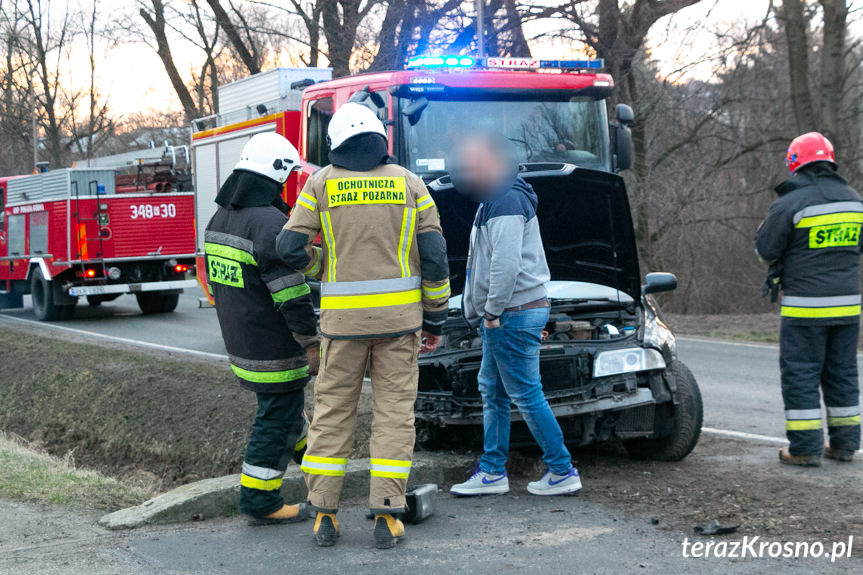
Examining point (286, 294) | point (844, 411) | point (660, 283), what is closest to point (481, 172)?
point (286, 294)

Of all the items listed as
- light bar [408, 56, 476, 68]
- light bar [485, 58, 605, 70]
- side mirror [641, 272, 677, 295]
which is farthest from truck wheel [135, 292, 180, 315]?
side mirror [641, 272, 677, 295]

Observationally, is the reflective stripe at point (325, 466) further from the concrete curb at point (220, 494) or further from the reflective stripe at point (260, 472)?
the concrete curb at point (220, 494)

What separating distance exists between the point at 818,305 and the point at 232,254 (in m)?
3.62

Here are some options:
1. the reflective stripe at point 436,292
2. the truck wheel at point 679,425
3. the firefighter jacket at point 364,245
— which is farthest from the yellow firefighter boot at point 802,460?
the firefighter jacket at point 364,245

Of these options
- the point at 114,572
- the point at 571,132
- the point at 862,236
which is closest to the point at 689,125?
the point at 571,132

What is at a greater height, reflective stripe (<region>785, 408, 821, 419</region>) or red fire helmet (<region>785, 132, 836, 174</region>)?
red fire helmet (<region>785, 132, 836, 174</region>)

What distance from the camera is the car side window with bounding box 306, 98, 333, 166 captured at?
821 cm

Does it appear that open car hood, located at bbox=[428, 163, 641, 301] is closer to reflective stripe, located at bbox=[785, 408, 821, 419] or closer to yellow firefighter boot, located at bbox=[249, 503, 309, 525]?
reflective stripe, located at bbox=[785, 408, 821, 419]

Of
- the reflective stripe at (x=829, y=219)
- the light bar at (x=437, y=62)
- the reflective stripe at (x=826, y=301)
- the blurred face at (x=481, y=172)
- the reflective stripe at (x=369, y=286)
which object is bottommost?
the reflective stripe at (x=826, y=301)

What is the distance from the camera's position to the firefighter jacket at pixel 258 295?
14.8ft

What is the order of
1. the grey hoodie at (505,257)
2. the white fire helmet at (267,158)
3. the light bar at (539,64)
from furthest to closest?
the light bar at (539,64) < the grey hoodie at (505,257) < the white fire helmet at (267,158)

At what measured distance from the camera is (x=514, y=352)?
194 inches

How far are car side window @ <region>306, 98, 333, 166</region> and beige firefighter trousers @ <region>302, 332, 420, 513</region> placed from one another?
406 cm

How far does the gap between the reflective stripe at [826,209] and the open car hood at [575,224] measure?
1.04 meters
